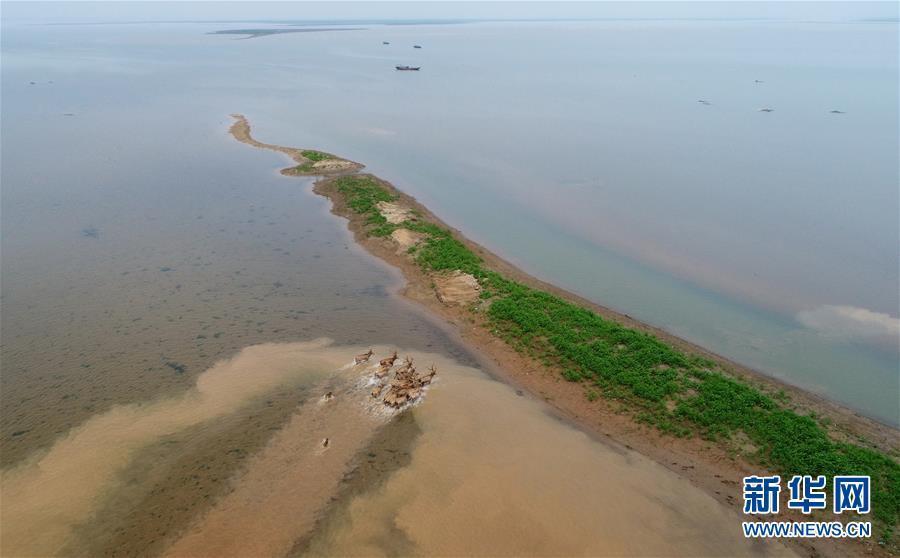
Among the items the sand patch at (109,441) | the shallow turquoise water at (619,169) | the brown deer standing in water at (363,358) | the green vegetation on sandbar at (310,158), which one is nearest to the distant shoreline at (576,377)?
the shallow turquoise water at (619,169)

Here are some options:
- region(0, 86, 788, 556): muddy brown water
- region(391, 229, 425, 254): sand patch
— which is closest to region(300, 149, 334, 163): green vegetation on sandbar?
region(0, 86, 788, 556): muddy brown water

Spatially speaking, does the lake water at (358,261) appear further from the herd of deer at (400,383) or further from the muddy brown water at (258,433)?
the herd of deer at (400,383)

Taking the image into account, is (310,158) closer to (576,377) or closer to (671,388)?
(576,377)

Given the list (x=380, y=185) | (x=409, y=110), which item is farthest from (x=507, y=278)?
(x=409, y=110)

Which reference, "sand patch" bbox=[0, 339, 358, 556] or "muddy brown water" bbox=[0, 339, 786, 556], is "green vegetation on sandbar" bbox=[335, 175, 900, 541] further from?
"sand patch" bbox=[0, 339, 358, 556]

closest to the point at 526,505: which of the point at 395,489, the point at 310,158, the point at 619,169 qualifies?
the point at 395,489

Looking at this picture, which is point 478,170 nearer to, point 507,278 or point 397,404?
point 507,278
